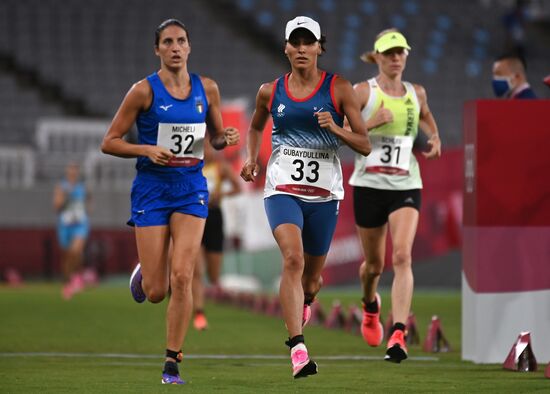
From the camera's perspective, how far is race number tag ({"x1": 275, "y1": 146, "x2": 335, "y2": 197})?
9375 millimetres

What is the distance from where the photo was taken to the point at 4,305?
779 inches

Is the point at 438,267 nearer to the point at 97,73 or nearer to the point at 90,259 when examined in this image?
the point at 90,259

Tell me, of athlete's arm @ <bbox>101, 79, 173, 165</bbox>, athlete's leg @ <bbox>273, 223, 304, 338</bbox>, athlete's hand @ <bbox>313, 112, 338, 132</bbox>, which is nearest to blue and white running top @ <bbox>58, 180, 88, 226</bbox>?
athlete's arm @ <bbox>101, 79, 173, 165</bbox>

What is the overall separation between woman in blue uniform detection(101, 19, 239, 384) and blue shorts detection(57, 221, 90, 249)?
1487 cm

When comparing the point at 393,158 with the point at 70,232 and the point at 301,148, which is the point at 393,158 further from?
the point at 70,232

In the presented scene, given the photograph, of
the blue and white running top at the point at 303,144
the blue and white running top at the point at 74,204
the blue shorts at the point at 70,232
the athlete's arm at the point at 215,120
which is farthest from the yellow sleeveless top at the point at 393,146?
the blue and white running top at the point at 74,204

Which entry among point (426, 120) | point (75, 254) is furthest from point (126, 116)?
point (75, 254)

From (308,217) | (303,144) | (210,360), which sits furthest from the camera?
(210,360)

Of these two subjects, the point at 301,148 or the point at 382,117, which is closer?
the point at 301,148

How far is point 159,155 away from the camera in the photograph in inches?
352

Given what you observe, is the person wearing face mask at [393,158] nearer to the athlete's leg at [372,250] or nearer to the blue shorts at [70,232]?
the athlete's leg at [372,250]

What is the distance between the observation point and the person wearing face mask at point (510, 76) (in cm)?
1303

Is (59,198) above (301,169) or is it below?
above

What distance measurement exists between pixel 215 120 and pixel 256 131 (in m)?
0.35
